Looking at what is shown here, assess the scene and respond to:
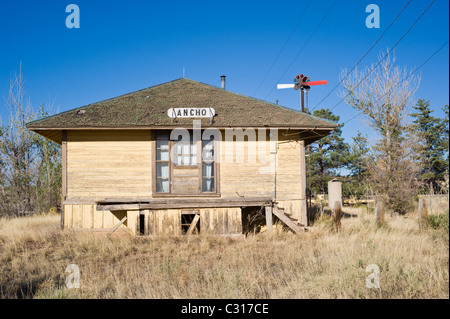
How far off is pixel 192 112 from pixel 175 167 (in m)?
2.04

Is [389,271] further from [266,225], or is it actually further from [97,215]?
[97,215]

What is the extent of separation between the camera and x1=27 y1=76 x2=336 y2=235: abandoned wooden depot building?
1145 cm

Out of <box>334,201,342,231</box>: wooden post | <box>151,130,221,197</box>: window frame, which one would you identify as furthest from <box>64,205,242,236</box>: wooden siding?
<box>334,201,342,231</box>: wooden post

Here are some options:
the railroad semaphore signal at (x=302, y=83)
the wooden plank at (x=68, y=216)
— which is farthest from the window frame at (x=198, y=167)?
the railroad semaphore signal at (x=302, y=83)

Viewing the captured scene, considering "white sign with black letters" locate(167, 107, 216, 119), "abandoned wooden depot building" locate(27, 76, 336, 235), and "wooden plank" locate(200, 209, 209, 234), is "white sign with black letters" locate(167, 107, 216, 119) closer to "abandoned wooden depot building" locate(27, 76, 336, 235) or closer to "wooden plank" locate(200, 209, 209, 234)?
"abandoned wooden depot building" locate(27, 76, 336, 235)

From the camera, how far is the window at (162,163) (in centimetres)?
1202

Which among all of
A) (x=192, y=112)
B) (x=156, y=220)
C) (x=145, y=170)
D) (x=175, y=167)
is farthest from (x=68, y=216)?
(x=192, y=112)

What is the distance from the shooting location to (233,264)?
24.9ft

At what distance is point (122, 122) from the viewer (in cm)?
1166

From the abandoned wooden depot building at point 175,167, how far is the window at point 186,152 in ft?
0.11

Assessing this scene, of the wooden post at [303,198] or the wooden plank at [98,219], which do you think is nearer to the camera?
the wooden plank at [98,219]

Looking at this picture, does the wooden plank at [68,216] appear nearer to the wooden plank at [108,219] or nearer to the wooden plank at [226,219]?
the wooden plank at [108,219]

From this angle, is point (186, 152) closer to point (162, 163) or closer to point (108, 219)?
point (162, 163)

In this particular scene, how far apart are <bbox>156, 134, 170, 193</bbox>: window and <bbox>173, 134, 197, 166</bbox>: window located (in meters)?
0.35
